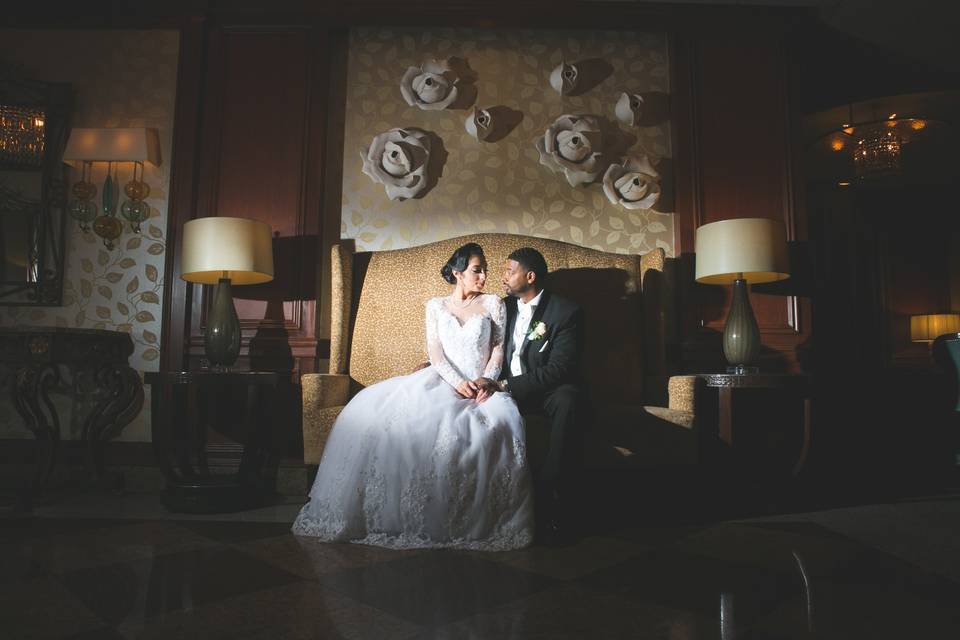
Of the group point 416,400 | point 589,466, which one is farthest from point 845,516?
point 416,400

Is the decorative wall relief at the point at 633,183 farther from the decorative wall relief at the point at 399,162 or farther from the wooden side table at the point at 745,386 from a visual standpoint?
the wooden side table at the point at 745,386

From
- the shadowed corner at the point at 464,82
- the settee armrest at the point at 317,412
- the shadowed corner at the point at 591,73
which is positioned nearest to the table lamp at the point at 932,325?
the shadowed corner at the point at 591,73

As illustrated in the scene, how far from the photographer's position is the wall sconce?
3867 millimetres

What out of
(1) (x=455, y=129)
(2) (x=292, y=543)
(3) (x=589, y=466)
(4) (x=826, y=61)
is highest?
(4) (x=826, y=61)

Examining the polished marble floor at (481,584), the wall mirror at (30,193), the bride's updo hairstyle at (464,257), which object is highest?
the wall mirror at (30,193)

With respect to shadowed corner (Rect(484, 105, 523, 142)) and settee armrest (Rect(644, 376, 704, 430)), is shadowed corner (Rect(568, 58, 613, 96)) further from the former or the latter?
settee armrest (Rect(644, 376, 704, 430))

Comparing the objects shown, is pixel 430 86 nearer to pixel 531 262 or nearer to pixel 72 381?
pixel 531 262

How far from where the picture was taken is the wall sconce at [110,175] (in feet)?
12.7

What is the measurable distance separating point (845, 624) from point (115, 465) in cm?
369

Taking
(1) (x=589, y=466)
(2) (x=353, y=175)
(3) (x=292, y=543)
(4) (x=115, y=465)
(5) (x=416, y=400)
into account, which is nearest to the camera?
(3) (x=292, y=543)

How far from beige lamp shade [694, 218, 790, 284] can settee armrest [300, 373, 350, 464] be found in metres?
2.06

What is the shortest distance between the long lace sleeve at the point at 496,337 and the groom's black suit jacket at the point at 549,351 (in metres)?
0.07

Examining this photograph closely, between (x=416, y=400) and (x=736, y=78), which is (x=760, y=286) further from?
(x=416, y=400)

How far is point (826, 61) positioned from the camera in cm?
473
